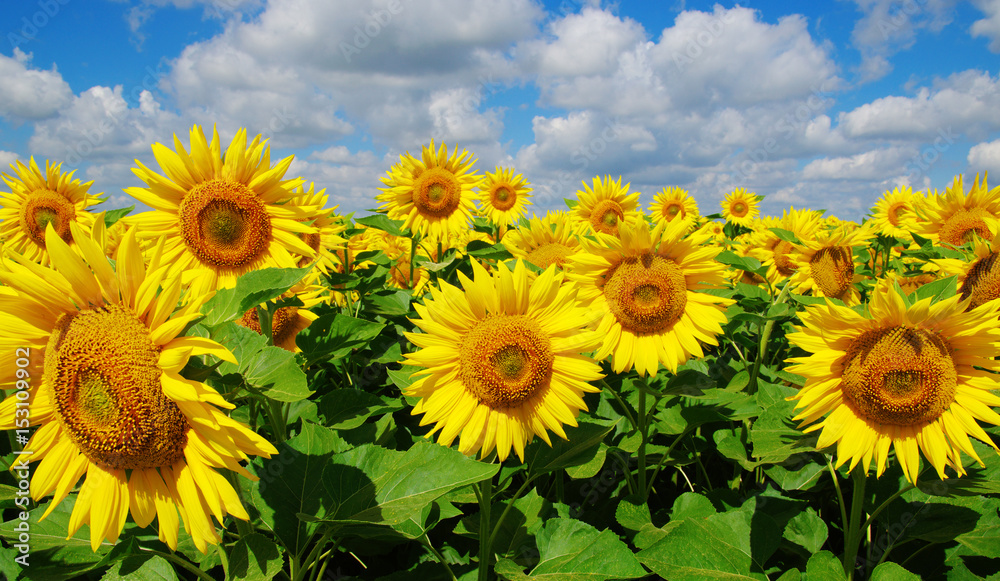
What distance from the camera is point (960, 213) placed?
14.9ft

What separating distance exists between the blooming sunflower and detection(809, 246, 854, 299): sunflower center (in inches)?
88.0

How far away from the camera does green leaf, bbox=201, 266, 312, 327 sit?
180cm

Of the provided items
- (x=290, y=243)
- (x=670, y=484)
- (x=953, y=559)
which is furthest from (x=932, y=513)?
(x=290, y=243)

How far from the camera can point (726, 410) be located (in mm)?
3232

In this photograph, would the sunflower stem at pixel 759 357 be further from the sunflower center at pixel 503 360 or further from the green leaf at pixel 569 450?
the sunflower center at pixel 503 360

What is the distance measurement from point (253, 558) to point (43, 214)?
18.0 ft

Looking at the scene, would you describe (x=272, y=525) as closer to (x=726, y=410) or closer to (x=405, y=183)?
(x=726, y=410)

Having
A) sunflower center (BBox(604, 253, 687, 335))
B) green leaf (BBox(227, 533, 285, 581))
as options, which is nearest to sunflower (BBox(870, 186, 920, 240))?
sunflower center (BBox(604, 253, 687, 335))

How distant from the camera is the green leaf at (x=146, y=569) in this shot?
6.59 feet

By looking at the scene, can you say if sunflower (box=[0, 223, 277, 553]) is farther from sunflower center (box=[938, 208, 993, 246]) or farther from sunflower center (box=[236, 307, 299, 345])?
sunflower center (box=[938, 208, 993, 246])

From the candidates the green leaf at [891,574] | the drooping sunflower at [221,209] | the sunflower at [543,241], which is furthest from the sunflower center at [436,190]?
the green leaf at [891,574]

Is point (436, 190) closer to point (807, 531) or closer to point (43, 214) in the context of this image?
point (43, 214)

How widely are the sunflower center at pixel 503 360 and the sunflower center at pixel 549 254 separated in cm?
246

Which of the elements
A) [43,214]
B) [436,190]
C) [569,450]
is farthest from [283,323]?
[43,214]
